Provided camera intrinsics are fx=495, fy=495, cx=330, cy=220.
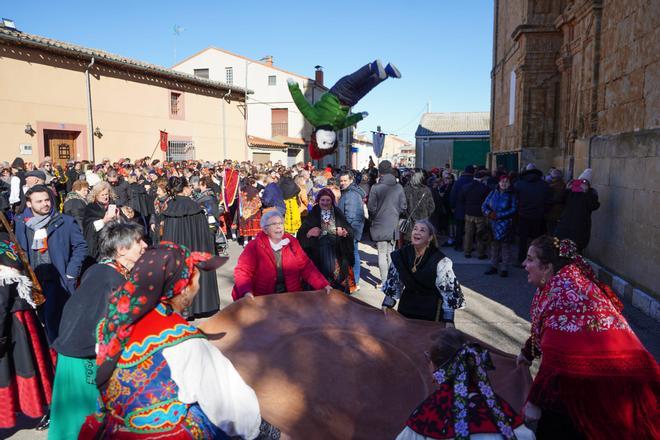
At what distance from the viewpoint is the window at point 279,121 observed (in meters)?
41.5

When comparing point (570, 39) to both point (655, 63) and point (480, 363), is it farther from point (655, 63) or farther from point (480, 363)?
point (480, 363)

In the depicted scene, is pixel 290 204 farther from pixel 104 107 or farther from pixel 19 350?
pixel 104 107

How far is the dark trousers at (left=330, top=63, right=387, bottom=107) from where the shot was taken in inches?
906

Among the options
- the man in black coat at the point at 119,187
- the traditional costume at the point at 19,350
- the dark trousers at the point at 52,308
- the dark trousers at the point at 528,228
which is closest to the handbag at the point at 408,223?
the dark trousers at the point at 528,228

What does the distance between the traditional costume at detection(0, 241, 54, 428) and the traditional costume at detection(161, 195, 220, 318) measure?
2650 mm

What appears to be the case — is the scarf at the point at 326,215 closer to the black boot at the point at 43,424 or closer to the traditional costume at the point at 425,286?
the traditional costume at the point at 425,286

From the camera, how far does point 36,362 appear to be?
3.98 metres

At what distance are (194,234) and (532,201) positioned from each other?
19.7 feet

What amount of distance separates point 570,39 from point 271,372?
448 inches

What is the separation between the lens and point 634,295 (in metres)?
6.94

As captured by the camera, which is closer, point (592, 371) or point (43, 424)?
point (592, 371)

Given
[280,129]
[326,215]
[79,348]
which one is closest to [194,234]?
[326,215]

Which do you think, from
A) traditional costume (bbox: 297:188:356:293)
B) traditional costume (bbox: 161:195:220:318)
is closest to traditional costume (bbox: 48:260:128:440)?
traditional costume (bbox: 161:195:220:318)

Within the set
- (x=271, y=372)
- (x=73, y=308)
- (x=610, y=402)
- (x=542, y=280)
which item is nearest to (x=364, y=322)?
(x=271, y=372)
